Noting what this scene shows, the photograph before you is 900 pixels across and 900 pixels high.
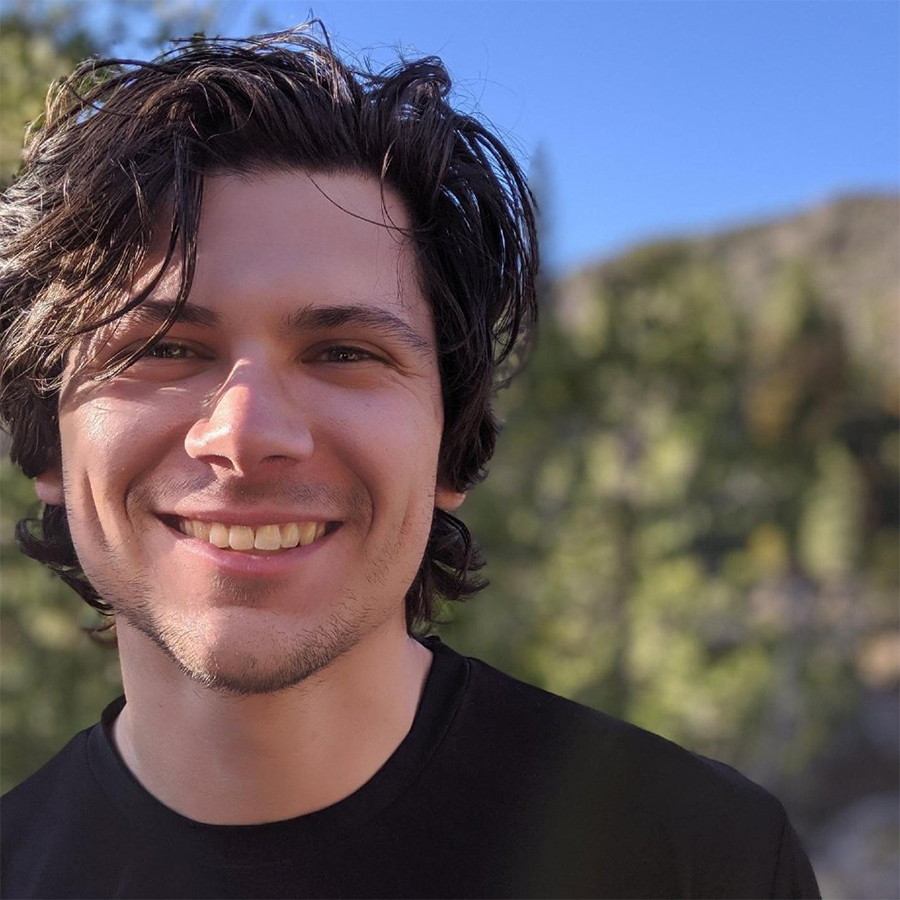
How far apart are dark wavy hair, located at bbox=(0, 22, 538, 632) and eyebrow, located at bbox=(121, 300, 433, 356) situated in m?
0.02

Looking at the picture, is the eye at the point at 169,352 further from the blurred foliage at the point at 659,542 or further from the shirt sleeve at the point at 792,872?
the blurred foliage at the point at 659,542

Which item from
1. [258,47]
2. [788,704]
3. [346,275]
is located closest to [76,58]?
[258,47]

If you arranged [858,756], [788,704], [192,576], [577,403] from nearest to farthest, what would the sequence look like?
[192,576], [577,403], [788,704], [858,756]

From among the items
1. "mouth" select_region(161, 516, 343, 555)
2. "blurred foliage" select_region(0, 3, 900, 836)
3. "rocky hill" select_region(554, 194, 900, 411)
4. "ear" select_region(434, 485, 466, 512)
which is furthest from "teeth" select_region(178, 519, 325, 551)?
"rocky hill" select_region(554, 194, 900, 411)

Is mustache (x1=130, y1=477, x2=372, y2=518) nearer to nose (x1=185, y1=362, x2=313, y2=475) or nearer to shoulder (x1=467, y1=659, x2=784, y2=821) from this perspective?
nose (x1=185, y1=362, x2=313, y2=475)

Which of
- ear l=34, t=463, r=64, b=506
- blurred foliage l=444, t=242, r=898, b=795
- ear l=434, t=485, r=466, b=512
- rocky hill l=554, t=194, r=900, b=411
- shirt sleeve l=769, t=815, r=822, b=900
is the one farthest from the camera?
rocky hill l=554, t=194, r=900, b=411

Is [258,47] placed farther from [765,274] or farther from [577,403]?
[765,274]

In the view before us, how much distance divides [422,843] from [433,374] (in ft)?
2.40

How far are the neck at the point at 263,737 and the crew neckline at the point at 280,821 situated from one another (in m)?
0.02

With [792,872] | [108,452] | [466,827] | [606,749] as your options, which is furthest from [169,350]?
[792,872]

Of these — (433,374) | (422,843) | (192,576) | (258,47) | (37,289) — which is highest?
(258,47)

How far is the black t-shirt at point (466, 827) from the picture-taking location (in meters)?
1.51

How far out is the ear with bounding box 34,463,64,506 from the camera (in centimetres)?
183

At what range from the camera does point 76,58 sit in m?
2.41
